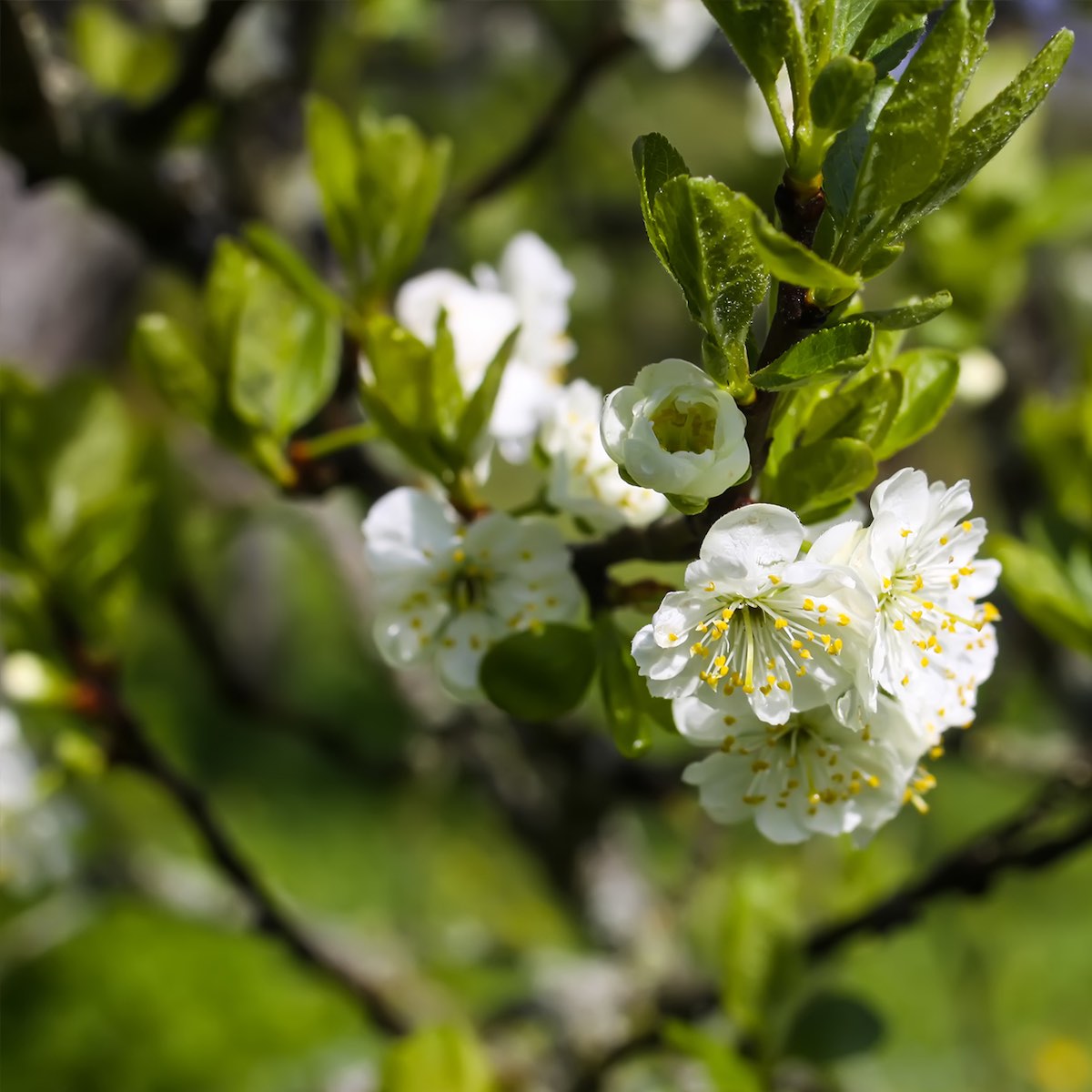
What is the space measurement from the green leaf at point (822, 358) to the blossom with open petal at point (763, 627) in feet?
0.14

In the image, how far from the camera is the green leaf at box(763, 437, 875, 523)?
366 mm

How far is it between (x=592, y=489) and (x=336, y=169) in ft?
0.84

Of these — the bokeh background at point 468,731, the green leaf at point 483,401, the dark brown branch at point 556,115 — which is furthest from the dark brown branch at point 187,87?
the green leaf at point 483,401

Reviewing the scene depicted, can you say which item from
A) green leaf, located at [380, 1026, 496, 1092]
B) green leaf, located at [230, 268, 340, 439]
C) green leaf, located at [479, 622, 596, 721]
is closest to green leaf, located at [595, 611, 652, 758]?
green leaf, located at [479, 622, 596, 721]

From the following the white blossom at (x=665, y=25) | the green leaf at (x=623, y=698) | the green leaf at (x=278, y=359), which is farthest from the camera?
the white blossom at (x=665, y=25)

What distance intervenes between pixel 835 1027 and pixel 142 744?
0.50 metres

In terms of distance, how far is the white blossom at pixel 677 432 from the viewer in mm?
339

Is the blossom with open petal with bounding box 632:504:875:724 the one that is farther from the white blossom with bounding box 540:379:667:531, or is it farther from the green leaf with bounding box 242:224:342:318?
the green leaf with bounding box 242:224:342:318

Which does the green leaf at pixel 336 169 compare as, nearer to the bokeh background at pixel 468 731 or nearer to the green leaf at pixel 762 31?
the bokeh background at pixel 468 731

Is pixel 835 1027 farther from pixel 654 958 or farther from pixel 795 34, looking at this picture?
pixel 795 34

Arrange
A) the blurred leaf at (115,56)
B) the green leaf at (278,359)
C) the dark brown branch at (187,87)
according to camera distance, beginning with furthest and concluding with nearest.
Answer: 1. the blurred leaf at (115,56)
2. the dark brown branch at (187,87)
3. the green leaf at (278,359)

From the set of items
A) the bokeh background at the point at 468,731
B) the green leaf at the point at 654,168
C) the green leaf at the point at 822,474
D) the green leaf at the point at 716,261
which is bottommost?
the bokeh background at the point at 468,731

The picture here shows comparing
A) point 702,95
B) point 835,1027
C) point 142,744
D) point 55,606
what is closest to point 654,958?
point 835,1027

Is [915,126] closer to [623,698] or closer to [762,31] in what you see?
[762,31]
